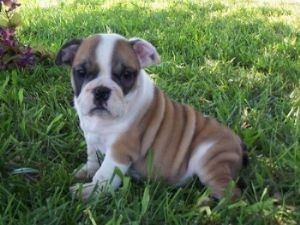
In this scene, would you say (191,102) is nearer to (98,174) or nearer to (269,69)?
(269,69)

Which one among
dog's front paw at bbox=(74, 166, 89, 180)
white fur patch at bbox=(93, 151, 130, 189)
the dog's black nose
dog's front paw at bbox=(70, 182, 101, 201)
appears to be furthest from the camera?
dog's front paw at bbox=(74, 166, 89, 180)

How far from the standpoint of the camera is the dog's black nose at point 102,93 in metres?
3.23

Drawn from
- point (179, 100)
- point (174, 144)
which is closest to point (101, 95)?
point (174, 144)

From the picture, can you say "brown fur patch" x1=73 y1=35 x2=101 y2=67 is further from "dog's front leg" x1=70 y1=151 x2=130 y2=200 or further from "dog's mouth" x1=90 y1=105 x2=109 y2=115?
"dog's front leg" x1=70 y1=151 x2=130 y2=200

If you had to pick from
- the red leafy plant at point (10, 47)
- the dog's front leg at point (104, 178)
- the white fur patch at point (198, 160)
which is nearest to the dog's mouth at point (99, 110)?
the dog's front leg at point (104, 178)

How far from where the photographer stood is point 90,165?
12.4ft

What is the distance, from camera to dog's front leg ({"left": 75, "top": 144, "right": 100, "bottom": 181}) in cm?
374

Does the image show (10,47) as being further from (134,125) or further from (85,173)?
(134,125)

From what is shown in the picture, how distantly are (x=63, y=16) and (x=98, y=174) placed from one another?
4.82 metres

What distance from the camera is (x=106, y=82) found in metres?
3.28

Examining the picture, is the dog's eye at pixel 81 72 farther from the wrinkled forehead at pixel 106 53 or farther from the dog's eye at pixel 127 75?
the dog's eye at pixel 127 75

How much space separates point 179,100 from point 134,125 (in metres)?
1.54

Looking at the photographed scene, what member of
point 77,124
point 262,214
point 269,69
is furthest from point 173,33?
point 262,214

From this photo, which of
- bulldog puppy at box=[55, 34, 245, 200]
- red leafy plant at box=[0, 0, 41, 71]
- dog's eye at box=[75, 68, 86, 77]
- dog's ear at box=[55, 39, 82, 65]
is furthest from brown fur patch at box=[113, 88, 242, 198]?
red leafy plant at box=[0, 0, 41, 71]
